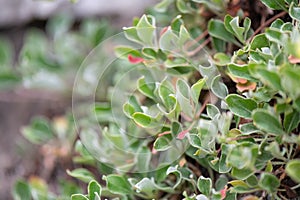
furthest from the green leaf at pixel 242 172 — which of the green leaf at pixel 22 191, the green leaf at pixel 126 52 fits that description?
the green leaf at pixel 22 191

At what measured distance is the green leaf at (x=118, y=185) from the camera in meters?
0.87

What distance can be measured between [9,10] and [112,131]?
101 centimetres

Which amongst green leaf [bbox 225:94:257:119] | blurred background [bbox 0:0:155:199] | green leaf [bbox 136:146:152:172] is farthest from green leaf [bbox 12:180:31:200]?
green leaf [bbox 225:94:257:119]

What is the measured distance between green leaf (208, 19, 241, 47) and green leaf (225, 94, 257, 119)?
0.20 m

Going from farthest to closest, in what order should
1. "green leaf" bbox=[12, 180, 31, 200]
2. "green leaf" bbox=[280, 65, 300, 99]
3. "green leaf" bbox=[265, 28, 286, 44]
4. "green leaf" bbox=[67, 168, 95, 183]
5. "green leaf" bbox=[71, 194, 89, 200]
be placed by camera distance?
1. "green leaf" bbox=[12, 180, 31, 200]
2. "green leaf" bbox=[67, 168, 95, 183]
3. "green leaf" bbox=[71, 194, 89, 200]
4. "green leaf" bbox=[265, 28, 286, 44]
5. "green leaf" bbox=[280, 65, 300, 99]

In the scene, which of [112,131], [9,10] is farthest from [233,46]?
[9,10]

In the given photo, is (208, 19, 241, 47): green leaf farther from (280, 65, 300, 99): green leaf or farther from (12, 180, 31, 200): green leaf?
(12, 180, 31, 200): green leaf

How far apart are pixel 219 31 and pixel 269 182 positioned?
325 mm

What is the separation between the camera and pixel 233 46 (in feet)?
3.23

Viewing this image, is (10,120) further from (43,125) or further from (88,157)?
(88,157)

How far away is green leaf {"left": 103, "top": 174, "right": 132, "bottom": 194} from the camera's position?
87cm

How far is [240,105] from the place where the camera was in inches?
30.0

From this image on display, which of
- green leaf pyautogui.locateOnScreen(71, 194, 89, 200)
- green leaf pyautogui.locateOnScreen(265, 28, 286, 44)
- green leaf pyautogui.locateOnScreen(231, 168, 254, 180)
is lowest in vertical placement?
green leaf pyautogui.locateOnScreen(71, 194, 89, 200)

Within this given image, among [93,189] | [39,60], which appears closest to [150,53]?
[93,189]
